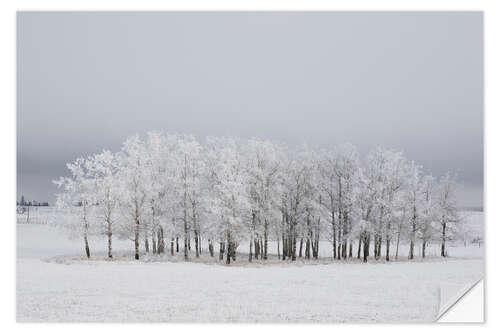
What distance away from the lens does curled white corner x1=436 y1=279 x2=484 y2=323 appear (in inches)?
384

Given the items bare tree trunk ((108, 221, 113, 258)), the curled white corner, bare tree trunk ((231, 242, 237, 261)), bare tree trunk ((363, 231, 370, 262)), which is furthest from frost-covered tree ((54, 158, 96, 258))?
the curled white corner

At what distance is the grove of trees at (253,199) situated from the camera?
12.2m

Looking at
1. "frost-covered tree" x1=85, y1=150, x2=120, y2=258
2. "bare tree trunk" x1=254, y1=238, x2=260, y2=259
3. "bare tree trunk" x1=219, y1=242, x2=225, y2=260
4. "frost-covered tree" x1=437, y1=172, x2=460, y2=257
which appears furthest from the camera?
"bare tree trunk" x1=254, y1=238, x2=260, y2=259

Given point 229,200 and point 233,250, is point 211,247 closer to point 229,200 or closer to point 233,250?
point 233,250

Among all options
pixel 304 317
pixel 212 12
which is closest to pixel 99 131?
pixel 212 12

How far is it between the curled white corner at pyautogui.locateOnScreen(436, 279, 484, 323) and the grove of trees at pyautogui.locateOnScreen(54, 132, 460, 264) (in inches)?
86.6

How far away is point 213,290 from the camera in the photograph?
10766 millimetres

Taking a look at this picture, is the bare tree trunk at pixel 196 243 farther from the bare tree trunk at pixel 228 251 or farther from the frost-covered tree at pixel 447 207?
the frost-covered tree at pixel 447 207

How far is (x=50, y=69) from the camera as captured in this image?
36.6 ft

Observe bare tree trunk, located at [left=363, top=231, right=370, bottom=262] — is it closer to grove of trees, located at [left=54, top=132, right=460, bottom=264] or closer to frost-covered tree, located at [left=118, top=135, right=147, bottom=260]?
grove of trees, located at [left=54, top=132, right=460, bottom=264]

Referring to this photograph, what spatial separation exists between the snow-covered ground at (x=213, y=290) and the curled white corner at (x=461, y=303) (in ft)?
0.39

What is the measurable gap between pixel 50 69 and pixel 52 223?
400cm

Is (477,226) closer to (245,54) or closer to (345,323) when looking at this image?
(345,323)
